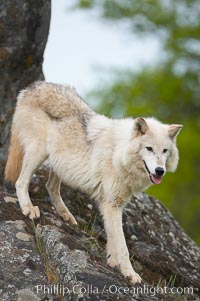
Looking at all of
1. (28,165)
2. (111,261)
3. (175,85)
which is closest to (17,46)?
(28,165)

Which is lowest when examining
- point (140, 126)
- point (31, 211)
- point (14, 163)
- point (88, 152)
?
point (31, 211)

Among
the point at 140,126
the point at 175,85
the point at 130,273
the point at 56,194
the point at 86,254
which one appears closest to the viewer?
the point at 86,254

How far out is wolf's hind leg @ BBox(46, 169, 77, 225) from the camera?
33.0 ft

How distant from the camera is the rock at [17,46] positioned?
432 inches

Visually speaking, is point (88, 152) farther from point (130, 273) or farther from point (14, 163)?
point (130, 273)

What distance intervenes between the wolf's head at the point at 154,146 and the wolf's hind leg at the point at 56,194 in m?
1.42

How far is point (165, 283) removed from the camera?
9.37 metres

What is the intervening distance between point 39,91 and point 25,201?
1.45 meters

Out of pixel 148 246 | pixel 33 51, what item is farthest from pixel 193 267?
pixel 33 51

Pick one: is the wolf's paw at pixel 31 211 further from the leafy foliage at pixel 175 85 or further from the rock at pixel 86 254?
the leafy foliage at pixel 175 85

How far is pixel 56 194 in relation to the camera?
1027 cm

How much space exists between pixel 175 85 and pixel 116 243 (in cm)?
2358

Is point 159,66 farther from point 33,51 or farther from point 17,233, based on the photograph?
point 17,233

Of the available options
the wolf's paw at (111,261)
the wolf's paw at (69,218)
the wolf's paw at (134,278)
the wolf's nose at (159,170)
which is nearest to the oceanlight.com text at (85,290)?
the wolf's paw at (134,278)
